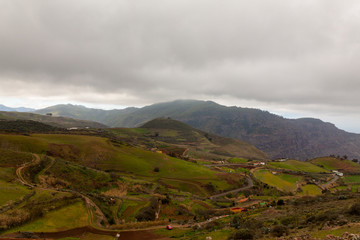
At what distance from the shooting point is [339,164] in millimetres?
170625

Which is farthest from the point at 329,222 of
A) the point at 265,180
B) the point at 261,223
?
the point at 265,180

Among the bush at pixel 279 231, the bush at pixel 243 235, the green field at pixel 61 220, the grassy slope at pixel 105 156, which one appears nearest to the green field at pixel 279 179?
the grassy slope at pixel 105 156

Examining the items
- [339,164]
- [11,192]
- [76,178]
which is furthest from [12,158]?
[339,164]

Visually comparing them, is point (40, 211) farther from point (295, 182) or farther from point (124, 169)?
point (295, 182)

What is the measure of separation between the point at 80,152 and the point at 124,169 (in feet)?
85.3

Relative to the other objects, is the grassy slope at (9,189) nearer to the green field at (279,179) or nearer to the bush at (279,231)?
the bush at (279,231)

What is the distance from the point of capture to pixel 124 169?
9200 centimetres

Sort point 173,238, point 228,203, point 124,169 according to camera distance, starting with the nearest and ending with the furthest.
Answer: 1. point 173,238
2. point 228,203
3. point 124,169

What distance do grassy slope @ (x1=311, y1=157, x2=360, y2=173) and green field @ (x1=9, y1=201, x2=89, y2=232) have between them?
638 ft

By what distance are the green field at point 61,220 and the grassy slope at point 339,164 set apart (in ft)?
638

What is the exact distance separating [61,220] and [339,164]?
712ft

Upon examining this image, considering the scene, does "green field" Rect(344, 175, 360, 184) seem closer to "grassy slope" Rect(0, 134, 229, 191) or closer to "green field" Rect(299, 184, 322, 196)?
"green field" Rect(299, 184, 322, 196)

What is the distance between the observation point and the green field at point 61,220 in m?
29.0

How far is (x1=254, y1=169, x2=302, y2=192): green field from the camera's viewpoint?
10207 cm
